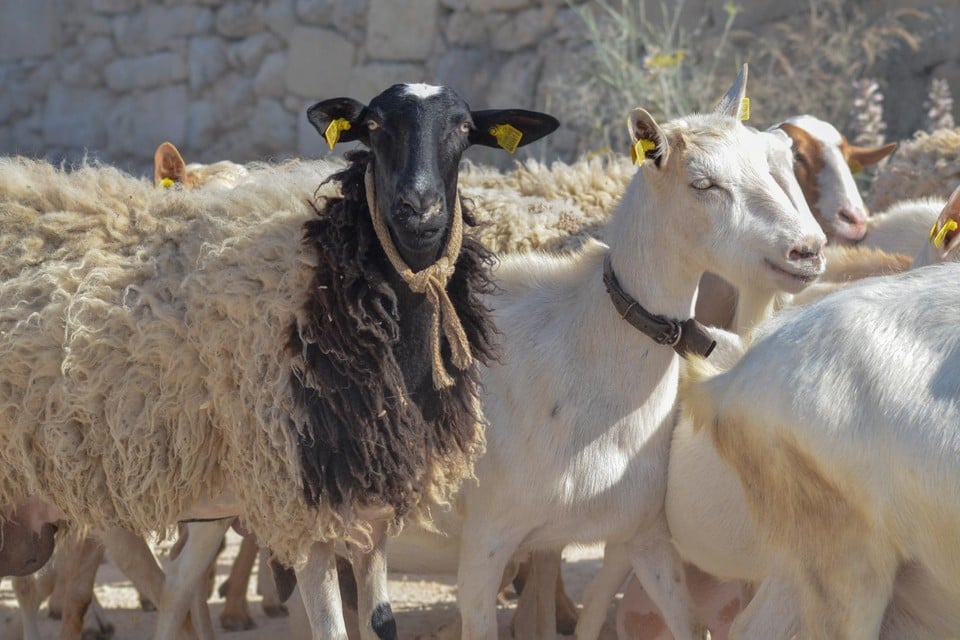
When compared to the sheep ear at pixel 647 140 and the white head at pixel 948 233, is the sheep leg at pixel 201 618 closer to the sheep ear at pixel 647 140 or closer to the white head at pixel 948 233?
the sheep ear at pixel 647 140

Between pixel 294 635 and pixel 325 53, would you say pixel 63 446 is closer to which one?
pixel 294 635

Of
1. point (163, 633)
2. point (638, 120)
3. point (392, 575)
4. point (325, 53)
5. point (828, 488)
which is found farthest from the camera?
point (325, 53)

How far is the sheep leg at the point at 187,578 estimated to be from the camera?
5.16 meters

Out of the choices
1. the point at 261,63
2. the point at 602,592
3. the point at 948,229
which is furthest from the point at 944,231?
the point at 261,63

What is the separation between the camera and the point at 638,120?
4.36 metres

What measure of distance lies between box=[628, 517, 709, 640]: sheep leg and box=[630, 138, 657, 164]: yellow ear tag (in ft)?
4.18

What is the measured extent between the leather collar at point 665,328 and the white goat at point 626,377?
3 cm

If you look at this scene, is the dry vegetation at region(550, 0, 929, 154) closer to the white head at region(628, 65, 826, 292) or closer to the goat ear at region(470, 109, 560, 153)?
the white head at region(628, 65, 826, 292)

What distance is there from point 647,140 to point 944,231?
1.13 m

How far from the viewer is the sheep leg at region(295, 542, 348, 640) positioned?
162 inches

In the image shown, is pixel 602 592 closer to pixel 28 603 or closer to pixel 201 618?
pixel 201 618

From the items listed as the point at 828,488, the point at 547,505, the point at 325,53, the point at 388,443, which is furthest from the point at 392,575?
the point at 325,53

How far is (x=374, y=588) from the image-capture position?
14.2 feet

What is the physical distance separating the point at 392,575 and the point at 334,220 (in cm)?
337
